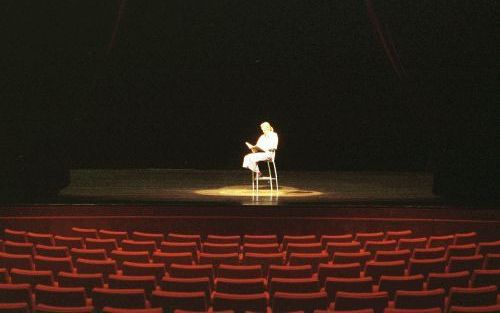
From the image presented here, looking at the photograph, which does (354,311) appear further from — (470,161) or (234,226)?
(470,161)

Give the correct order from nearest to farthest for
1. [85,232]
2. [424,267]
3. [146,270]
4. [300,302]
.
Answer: [300,302] < [146,270] < [424,267] < [85,232]

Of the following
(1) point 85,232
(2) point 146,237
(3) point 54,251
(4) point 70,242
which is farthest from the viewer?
(1) point 85,232

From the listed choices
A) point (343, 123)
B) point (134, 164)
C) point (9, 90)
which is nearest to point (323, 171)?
point (343, 123)

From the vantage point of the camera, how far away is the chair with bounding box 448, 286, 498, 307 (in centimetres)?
448

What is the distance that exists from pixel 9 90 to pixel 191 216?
15.3 ft

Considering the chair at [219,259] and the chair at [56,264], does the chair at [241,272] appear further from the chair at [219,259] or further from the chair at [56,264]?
the chair at [56,264]

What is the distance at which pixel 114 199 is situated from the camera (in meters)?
10.0

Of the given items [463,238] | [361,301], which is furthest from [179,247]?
[463,238]

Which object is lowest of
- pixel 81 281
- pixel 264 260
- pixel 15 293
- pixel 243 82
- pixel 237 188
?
pixel 15 293

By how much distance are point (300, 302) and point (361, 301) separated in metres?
0.47

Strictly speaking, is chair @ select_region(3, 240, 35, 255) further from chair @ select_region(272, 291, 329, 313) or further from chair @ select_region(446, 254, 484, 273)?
chair @ select_region(446, 254, 484, 273)

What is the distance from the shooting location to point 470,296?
4492 millimetres

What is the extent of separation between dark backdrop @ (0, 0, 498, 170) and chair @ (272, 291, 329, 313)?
7134 millimetres

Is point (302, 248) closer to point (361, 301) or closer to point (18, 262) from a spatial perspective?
point (361, 301)
